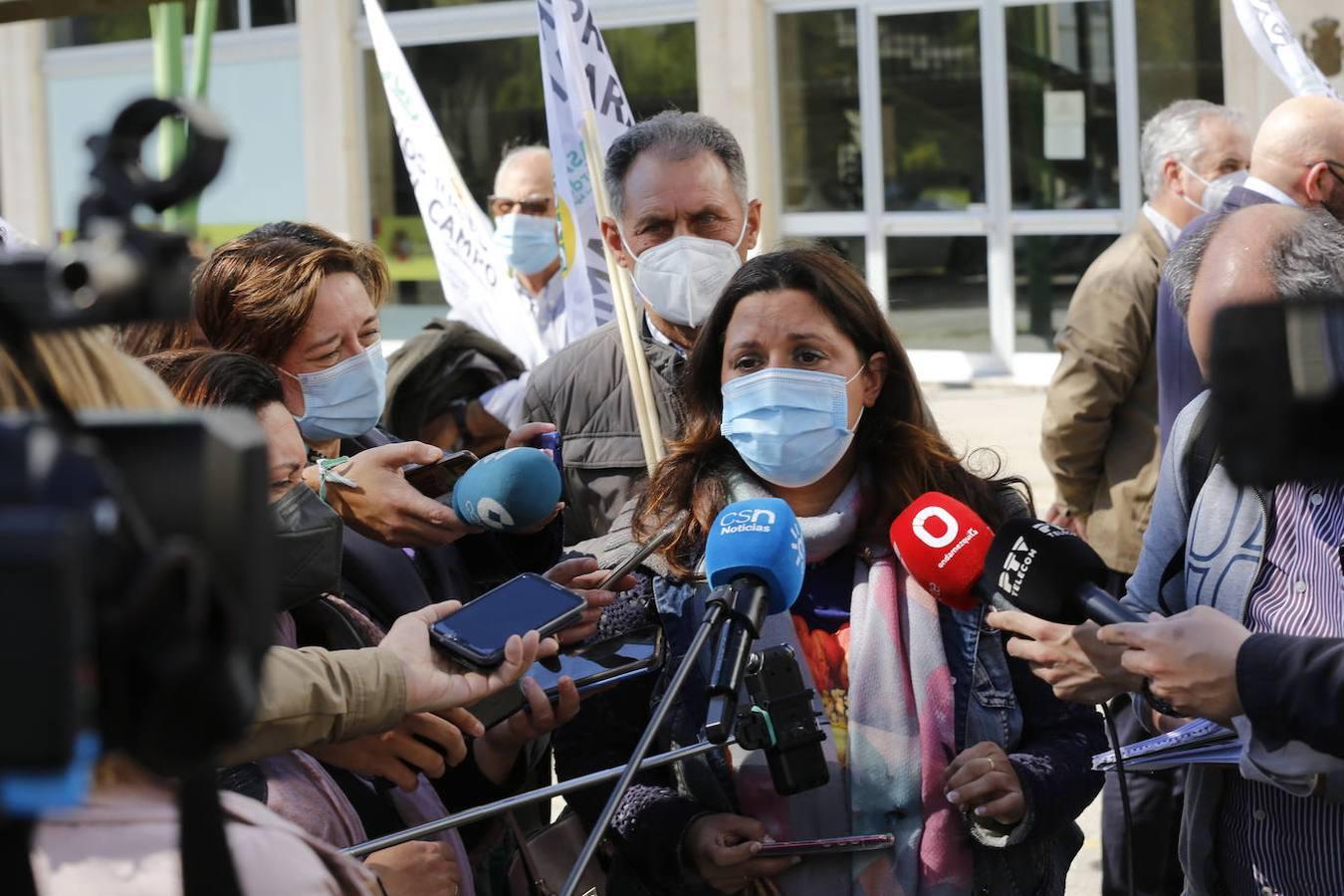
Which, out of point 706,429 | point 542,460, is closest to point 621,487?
point 706,429

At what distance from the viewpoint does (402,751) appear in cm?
238

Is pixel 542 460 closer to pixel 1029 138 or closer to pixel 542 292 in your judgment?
pixel 542 292

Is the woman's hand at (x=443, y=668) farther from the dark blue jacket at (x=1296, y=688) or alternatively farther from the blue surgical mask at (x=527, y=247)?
the blue surgical mask at (x=527, y=247)

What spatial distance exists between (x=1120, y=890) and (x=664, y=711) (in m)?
3.04

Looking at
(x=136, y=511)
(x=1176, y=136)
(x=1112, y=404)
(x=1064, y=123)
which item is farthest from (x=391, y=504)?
(x=1064, y=123)

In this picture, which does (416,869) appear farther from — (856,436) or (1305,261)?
(1305,261)

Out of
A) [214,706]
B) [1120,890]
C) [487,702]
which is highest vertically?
[214,706]

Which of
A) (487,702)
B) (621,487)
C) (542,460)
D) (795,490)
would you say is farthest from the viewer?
(621,487)

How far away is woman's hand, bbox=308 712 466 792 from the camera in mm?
2375

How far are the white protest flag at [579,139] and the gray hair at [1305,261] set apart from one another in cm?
251

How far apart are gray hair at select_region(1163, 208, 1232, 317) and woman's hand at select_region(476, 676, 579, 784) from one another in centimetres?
139

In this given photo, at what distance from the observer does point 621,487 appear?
4051 mm

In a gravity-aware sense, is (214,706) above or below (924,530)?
above

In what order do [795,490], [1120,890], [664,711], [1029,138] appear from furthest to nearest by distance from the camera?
[1029,138] → [1120,890] → [795,490] → [664,711]
